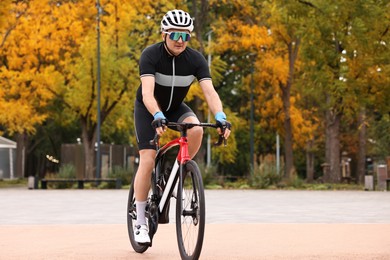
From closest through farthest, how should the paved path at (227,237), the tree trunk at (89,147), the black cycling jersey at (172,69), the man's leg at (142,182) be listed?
1. the black cycling jersey at (172,69)
2. the man's leg at (142,182)
3. the paved path at (227,237)
4. the tree trunk at (89,147)

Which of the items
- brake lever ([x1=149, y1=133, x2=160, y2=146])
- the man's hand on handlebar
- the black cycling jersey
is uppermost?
the black cycling jersey

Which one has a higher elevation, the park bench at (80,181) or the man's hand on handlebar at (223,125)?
the man's hand on handlebar at (223,125)

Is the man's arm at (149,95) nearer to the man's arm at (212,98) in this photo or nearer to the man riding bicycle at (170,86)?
the man riding bicycle at (170,86)

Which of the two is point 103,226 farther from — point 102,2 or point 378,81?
point 102,2

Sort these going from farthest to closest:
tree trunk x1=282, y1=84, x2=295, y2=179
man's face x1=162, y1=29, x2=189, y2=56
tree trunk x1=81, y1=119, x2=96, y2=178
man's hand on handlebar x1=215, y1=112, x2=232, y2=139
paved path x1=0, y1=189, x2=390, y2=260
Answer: tree trunk x1=282, y1=84, x2=295, y2=179 → tree trunk x1=81, y1=119, x2=96, y2=178 → paved path x1=0, y1=189, x2=390, y2=260 → man's face x1=162, y1=29, x2=189, y2=56 → man's hand on handlebar x1=215, y1=112, x2=232, y2=139

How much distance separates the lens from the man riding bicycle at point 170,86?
7246mm

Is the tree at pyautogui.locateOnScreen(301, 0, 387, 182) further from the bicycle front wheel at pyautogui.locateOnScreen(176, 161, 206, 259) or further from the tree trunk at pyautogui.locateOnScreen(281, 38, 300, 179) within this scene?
the bicycle front wheel at pyautogui.locateOnScreen(176, 161, 206, 259)

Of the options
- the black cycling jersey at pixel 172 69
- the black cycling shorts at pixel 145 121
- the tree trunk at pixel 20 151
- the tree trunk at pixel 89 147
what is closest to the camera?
the black cycling jersey at pixel 172 69

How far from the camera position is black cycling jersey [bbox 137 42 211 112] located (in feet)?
24.2

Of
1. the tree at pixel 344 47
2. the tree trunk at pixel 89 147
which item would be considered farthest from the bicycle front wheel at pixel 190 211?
the tree trunk at pixel 89 147

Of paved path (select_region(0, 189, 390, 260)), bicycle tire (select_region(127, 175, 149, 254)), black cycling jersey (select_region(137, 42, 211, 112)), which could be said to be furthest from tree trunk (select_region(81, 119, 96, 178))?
black cycling jersey (select_region(137, 42, 211, 112))

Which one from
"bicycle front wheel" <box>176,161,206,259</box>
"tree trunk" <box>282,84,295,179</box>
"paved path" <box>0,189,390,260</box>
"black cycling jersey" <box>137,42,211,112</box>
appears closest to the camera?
"bicycle front wheel" <box>176,161,206,259</box>

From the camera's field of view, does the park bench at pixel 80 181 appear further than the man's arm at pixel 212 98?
Yes

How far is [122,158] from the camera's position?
149ft
